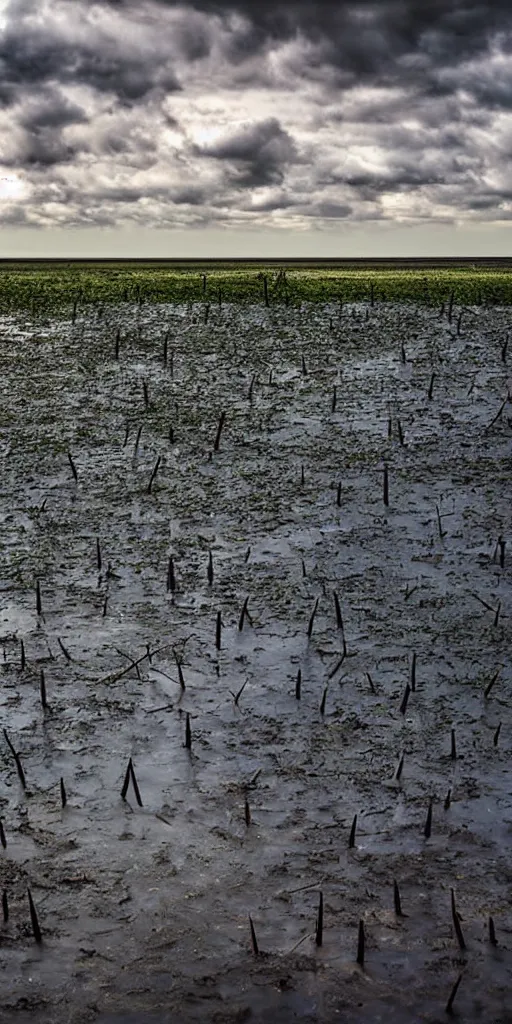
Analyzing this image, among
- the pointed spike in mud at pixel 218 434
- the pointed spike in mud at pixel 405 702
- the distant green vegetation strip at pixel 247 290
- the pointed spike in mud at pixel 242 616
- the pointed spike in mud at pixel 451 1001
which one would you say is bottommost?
the pointed spike in mud at pixel 451 1001

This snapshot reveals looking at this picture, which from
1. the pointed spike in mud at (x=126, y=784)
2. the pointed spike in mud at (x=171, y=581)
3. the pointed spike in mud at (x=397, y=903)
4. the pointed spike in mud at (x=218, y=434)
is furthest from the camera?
the pointed spike in mud at (x=218, y=434)

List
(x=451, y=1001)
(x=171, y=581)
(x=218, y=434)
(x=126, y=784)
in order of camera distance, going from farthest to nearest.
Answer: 1. (x=218, y=434)
2. (x=171, y=581)
3. (x=126, y=784)
4. (x=451, y=1001)

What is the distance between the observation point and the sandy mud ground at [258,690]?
3775 millimetres

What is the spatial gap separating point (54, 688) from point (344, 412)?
5.53m

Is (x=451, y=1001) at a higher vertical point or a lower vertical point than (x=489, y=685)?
lower

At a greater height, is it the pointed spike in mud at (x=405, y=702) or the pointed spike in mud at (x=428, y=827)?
the pointed spike in mud at (x=405, y=702)

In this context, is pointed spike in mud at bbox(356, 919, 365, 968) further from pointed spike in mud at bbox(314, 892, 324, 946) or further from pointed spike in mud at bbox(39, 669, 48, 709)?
pointed spike in mud at bbox(39, 669, 48, 709)

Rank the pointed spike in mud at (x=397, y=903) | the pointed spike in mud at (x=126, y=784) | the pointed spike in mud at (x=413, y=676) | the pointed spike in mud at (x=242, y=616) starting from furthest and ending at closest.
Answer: the pointed spike in mud at (x=242, y=616) < the pointed spike in mud at (x=413, y=676) < the pointed spike in mud at (x=126, y=784) < the pointed spike in mud at (x=397, y=903)

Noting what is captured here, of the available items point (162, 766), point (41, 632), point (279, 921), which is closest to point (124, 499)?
point (41, 632)

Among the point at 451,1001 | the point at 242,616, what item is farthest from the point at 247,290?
→ the point at 451,1001

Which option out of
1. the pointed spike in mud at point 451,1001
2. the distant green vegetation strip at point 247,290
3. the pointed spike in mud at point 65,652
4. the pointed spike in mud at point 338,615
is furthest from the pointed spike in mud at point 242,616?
the distant green vegetation strip at point 247,290

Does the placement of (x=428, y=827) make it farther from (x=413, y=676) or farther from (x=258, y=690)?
(x=258, y=690)

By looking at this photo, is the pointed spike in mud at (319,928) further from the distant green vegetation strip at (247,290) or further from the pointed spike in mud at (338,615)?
the distant green vegetation strip at (247,290)

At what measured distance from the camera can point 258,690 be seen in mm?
5906
